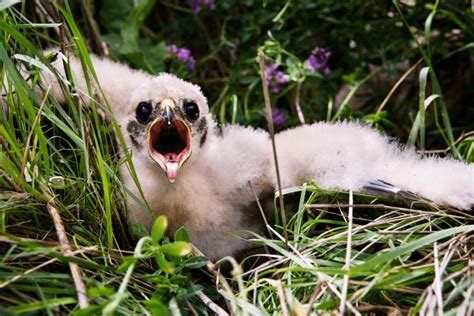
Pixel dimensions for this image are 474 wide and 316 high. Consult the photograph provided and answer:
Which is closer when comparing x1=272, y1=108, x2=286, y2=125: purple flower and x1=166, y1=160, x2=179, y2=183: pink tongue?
x1=166, y1=160, x2=179, y2=183: pink tongue

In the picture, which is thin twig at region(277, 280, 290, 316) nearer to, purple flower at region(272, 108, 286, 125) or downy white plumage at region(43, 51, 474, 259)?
downy white plumage at region(43, 51, 474, 259)

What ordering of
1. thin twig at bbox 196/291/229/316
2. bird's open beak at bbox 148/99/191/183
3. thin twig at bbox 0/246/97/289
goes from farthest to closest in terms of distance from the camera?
bird's open beak at bbox 148/99/191/183 → thin twig at bbox 196/291/229/316 → thin twig at bbox 0/246/97/289

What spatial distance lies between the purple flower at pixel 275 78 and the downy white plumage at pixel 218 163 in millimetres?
566

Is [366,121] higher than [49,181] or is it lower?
lower

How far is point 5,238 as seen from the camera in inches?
58.8

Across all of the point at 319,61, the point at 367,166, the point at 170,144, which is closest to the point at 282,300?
the point at 367,166

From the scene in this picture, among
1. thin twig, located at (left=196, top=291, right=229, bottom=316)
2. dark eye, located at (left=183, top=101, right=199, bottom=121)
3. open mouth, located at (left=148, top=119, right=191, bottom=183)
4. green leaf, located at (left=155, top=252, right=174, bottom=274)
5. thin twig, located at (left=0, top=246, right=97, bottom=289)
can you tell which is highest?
dark eye, located at (left=183, top=101, right=199, bottom=121)

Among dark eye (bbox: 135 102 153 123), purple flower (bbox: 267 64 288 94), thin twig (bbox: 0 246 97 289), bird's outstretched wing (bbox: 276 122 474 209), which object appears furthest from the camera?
purple flower (bbox: 267 64 288 94)

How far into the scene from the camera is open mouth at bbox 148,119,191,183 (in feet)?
Result: 6.51

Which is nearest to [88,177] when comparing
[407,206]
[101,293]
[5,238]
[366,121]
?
[5,238]

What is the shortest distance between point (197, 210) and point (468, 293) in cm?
97

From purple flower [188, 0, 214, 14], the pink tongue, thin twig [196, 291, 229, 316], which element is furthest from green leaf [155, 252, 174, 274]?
purple flower [188, 0, 214, 14]

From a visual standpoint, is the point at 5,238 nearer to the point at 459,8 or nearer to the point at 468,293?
the point at 468,293

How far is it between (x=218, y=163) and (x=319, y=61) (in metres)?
0.99
